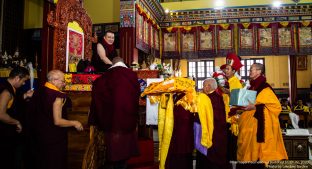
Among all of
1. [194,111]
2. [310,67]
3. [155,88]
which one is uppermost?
[310,67]

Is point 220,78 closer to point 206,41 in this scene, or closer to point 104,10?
point 104,10

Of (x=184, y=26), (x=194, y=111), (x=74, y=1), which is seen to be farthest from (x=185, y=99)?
(x=184, y=26)

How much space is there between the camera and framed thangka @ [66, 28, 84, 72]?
→ 4.79m

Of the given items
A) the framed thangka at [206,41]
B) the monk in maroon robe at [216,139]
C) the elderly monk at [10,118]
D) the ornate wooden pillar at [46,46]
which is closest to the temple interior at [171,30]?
the framed thangka at [206,41]

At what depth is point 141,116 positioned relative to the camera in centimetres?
474

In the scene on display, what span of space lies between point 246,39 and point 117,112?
29.7ft

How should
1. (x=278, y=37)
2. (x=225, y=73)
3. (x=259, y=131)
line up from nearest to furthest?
1. (x=259, y=131)
2. (x=225, y=73)
3. (x=278, y=37)

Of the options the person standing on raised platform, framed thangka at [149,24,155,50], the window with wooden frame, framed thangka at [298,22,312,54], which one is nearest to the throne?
the person standing on raised platform

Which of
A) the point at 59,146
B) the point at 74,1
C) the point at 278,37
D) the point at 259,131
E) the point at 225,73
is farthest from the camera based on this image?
the point at 278,37

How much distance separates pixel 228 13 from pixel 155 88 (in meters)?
8.64

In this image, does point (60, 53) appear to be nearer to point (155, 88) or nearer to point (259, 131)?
point (155, 88)

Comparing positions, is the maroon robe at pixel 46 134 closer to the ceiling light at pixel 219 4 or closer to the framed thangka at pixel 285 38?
the ceiling light at pixel 219 4

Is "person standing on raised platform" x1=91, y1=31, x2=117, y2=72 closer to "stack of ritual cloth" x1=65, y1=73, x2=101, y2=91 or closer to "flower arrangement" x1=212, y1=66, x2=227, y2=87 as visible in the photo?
"stack of ritual cloth" x1=65, y1=73, x2=101, y2=91

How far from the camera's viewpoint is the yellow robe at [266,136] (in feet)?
11.0
